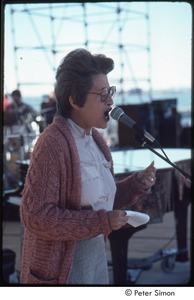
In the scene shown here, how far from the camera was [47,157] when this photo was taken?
1.41 meters

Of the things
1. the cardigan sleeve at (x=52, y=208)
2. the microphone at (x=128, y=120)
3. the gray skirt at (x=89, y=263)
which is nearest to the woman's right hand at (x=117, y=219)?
the cardigan sleeve at (x=52, y=208)

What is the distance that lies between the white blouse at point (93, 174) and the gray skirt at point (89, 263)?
4.1 inches

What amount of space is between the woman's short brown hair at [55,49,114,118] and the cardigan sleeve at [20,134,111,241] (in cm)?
16

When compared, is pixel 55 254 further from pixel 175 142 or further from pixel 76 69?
pixel 175 142

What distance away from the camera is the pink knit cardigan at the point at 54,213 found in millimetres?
1387

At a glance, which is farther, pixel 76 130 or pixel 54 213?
pixel 76 130

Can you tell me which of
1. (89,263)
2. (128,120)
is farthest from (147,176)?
(89,263)

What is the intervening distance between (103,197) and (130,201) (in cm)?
23

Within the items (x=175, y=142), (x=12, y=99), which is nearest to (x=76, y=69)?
(x=12, y=99)

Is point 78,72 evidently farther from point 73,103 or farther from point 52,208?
point 52,208

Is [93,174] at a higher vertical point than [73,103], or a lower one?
lower

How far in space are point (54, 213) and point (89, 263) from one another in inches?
8.5

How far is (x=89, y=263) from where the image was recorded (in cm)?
151

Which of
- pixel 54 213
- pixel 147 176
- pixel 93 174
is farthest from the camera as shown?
pixel 147 176
